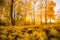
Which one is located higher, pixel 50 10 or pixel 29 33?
pixel 50 10

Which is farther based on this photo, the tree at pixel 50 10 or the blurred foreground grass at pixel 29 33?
the tree at pixel 50 10

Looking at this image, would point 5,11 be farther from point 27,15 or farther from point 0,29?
point 27,15

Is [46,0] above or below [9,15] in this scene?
above

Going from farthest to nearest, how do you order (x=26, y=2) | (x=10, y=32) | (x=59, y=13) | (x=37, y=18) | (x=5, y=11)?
(x=59, y=13), (x=37, y=18), (x=26, y=2), (x=5, y=11), (x=10, y=32)

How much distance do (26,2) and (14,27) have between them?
5.89 feet

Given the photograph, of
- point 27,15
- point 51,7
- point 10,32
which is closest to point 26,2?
point 27,15

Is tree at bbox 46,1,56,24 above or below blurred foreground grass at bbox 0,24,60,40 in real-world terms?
above

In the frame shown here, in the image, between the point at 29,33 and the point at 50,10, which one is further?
A: the point at 50,10

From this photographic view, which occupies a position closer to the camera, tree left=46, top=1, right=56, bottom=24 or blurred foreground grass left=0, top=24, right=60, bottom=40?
blurred foreground grass left=0, top=24, right=60, bottom=40

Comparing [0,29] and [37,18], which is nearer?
[0,29]

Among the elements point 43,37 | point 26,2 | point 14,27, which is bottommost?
point 43,37

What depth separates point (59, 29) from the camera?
550 cm

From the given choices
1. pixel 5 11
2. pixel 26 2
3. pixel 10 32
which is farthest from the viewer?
pixel 26 2

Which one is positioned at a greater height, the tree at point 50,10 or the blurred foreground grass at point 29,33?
the tree at point 50,10
